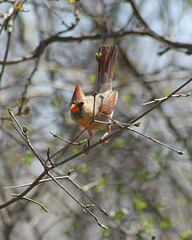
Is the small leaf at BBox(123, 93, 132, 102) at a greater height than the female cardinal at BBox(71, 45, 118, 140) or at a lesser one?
lesser

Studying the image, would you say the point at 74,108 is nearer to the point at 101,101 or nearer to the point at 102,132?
the point at 101,101

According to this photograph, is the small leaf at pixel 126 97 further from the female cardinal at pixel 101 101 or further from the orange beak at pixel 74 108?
the orange beak at pixel 74 108

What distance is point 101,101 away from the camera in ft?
9.14

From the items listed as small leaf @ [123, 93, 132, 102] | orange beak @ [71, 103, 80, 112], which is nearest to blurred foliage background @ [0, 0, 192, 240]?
small leaf @ [123, 93, 132, 102]

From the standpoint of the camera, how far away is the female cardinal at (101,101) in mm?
2975

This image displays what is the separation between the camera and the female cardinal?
9.76 feet

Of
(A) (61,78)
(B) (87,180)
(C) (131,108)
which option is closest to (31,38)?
(A) (61,78)

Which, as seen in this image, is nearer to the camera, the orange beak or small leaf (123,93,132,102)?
the orange beak

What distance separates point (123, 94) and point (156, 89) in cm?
69

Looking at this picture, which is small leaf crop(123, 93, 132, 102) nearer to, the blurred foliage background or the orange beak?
the blurred foliage background

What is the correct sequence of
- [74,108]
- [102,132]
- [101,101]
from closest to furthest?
1. [101,101]
2. [74,108]
3. [102,132]

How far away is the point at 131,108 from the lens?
616cm

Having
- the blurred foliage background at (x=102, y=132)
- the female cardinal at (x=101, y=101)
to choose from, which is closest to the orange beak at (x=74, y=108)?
the female cardinal at (x=101, y=101)

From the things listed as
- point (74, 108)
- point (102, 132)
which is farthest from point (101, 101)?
point (102, 132)
